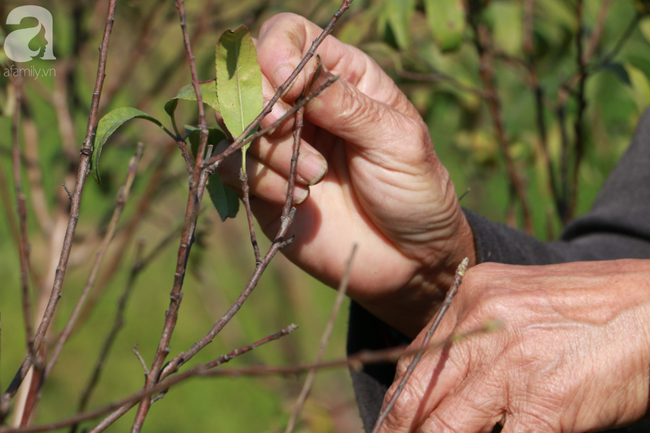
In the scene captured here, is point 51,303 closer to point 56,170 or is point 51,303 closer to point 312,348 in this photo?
point 56,170

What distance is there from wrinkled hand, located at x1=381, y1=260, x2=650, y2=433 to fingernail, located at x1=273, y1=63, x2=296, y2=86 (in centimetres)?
44

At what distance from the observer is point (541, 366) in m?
0.69

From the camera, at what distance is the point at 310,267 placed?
102cm

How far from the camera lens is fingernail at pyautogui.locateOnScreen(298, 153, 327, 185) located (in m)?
0.78

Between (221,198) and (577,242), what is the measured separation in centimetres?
104

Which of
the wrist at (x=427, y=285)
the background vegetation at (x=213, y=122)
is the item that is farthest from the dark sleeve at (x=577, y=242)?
the background vegetation at (x=213, y=122)

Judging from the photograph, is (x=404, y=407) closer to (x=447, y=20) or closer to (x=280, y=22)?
(x=280, y=22)

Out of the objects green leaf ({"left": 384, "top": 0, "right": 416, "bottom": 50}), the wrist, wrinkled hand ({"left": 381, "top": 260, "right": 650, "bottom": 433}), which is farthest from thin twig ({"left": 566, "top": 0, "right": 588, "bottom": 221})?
wrinkled hand ({"left": 381, "top": 260, "right": 650, "bottom": 433})

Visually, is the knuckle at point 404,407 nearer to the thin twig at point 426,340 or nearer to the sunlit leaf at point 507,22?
the thin twig at point 426,340

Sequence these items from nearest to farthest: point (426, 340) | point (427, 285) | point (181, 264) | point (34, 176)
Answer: point (181, 264)
point (426, 340)
point (427, 285)
point (34, 176)

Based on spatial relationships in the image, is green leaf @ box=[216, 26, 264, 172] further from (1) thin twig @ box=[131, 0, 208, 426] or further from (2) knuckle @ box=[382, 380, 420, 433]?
(2) knuckle @ box=[382, 380, 420, 433]

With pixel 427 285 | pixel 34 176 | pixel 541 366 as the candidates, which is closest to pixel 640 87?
pixel 427 285

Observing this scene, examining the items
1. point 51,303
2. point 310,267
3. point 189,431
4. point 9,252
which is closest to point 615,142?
point 310,267

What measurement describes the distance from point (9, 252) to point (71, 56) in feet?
9.78
